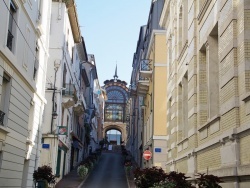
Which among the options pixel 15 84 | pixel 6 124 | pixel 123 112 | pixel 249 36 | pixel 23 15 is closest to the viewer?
pixel 249 36

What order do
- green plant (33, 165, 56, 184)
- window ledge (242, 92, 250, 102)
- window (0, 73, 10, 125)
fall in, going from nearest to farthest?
window ledge (242, 92, 250, 102) → window (0, 73, 10, 125) → green plant (33, 165, 56, 184)

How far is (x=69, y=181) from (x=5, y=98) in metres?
18.4

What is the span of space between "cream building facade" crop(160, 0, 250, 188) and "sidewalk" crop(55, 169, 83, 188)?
11315 mm

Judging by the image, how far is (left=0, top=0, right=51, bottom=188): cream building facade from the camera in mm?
14898

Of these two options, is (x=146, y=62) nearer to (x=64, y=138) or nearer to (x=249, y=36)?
(x=64, y=138)

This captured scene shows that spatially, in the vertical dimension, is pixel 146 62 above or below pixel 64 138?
above

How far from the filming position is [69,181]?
32344 millimetres

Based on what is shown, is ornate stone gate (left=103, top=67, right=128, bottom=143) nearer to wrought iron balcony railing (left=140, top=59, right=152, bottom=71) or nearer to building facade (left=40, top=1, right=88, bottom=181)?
wrought iron balcony railing (left=140, top=59, right=152, bottom=71)

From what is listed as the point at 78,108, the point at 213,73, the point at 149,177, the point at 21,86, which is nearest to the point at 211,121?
the point at 213,73

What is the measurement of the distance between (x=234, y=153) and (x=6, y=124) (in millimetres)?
8797

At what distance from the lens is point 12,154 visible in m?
16.2

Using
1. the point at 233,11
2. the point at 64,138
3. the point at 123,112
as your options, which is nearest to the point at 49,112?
the point at 64,138

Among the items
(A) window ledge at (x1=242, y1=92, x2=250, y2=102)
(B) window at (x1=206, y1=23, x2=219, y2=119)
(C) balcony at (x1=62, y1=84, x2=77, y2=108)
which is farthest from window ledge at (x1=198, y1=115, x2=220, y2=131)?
(C) balcony at (x1=62, y1=84, x2=77, y2=108)

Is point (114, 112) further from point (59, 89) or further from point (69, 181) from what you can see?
point (59, 89)
